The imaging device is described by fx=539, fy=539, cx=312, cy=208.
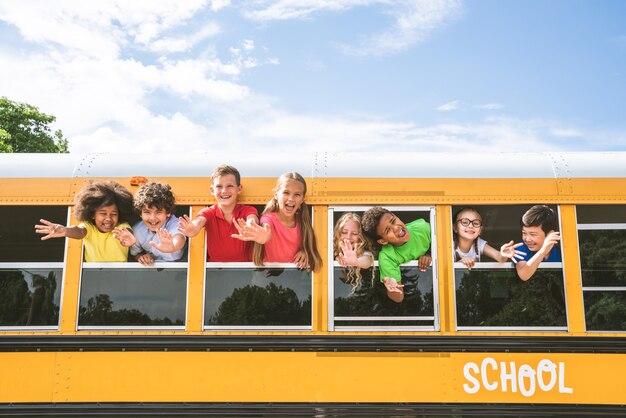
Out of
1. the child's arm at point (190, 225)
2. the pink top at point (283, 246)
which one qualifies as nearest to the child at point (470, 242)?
the pink top at point (283, 246)

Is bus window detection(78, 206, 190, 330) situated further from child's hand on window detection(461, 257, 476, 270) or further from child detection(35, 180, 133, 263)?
child's hand on window detection(461, 257, 476, 270)

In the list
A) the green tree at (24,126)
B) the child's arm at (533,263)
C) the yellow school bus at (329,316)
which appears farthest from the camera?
the green tree at (24,126)

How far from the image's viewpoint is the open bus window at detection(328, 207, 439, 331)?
3822 mm

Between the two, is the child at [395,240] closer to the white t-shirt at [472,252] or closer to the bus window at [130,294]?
the white t-shirt at [472,252]

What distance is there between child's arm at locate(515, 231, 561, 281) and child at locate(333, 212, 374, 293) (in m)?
1.07

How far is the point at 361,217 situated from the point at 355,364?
1039 mm

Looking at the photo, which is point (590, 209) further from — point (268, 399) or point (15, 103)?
point (15, 103)

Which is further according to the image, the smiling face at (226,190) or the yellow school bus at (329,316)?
the smiling face at (226,190)

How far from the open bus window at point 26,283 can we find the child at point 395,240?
228 centimetres

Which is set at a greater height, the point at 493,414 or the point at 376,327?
the point at 376,327

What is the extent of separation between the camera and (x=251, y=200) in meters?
4.00

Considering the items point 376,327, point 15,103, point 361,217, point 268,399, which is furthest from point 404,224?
point 15,103

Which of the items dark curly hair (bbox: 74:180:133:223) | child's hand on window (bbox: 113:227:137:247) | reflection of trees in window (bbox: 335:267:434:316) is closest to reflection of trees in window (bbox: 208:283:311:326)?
reflection of trees in window (bbox: 335:267:434:316)

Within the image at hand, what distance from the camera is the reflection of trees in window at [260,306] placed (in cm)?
384
